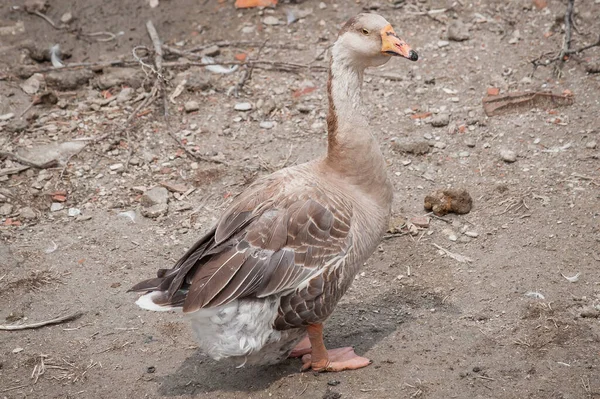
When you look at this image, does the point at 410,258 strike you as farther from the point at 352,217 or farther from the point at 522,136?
the point at 522,136

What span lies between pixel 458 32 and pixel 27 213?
438 cm

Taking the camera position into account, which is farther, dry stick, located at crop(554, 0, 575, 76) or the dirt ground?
dry stick, located at crop(554, 0, 575, 76)

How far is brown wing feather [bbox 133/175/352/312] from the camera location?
3.91 m

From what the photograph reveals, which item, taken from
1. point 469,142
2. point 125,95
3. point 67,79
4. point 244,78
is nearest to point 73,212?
point 125,95

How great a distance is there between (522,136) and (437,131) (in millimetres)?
714

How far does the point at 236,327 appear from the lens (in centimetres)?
397

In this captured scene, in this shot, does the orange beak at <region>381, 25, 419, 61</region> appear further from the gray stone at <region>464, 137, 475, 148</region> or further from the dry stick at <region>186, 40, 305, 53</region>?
the dry stick at <region>186, 40, 305, 53</region>

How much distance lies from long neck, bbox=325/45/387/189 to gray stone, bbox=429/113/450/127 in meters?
2.24

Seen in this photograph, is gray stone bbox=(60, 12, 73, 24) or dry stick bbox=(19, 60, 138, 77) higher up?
gray stone bbox=(60, 12, 73, 24)

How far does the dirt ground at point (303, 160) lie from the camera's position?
14.4ft

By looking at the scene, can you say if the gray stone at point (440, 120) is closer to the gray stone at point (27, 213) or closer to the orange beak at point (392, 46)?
the orange beak at point (392, 46)

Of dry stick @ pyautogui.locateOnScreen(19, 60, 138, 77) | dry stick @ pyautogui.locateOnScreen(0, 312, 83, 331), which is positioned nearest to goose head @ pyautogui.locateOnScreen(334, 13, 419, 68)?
dry stick @ pyautogui.locateOnScreen(0, 312, 83, 331)

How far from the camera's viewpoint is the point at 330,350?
4488mm

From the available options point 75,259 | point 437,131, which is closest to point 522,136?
point 437,131
